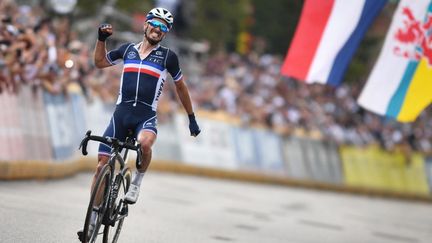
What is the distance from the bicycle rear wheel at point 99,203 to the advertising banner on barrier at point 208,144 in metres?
16.9

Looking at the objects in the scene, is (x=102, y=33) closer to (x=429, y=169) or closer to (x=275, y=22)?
(x=429, y=169)

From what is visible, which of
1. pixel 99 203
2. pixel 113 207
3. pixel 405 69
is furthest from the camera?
pixel 405 69

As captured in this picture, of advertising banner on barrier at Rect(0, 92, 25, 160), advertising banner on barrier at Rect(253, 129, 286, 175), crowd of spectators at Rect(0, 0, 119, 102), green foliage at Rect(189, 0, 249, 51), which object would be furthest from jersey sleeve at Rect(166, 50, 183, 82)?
green foliage at Rect(189, 0, 249, 51)

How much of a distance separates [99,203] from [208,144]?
1821 cm

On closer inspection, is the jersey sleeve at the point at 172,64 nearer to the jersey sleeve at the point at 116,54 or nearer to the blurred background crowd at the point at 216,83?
the jersey sleeve at the point at 116,54

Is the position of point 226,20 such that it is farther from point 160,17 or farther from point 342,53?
point 160,17

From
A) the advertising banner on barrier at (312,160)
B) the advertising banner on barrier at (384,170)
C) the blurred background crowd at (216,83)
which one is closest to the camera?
the blurred background crowd at (216,83)

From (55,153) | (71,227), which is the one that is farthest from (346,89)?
(71,227)

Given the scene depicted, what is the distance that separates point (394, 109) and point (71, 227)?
18.0 ft

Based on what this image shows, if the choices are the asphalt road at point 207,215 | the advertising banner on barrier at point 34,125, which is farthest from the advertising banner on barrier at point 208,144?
the advertising banner on barrier at point 34,125

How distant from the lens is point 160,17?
992 centimetres

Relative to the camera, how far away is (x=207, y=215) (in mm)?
16562

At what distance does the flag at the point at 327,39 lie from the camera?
1517 centimetres

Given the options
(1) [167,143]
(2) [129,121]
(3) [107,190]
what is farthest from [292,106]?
(3) [107,190]
